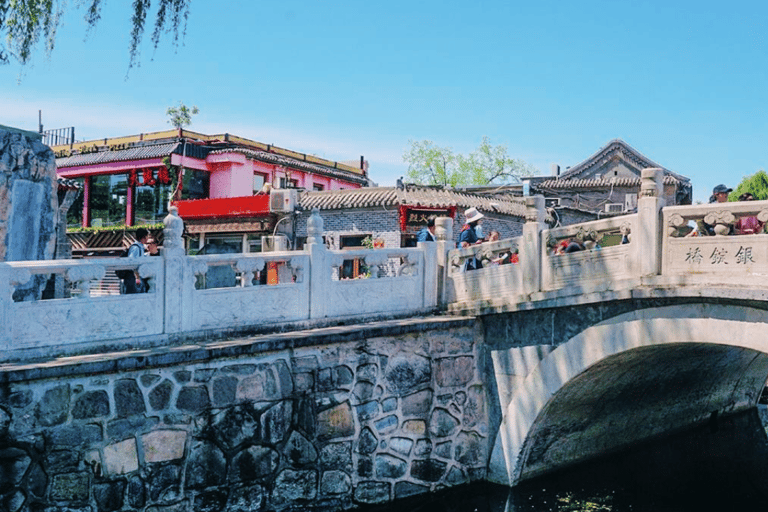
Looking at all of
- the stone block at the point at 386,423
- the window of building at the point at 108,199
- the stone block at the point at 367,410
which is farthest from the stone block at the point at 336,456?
the window of building at the point at 108,199

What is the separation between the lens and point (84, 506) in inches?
242

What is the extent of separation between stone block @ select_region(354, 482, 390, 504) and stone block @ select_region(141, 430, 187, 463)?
2.20 m

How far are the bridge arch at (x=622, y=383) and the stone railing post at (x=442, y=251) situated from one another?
1.52 metres

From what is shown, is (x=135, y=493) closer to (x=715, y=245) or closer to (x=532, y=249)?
(x=532, y=249)

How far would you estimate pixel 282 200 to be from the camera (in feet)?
58.0

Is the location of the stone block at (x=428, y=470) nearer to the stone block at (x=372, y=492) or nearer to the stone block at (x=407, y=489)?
the stone block at (x=407, y=489)

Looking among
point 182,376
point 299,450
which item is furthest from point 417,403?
point 182,376

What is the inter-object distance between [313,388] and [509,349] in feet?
8.29

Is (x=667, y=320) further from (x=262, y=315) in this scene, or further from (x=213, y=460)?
(x=213, y=460)

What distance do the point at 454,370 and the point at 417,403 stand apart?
0.63 meters

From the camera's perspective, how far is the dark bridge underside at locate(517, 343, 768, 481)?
876cm

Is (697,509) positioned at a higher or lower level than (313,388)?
lower

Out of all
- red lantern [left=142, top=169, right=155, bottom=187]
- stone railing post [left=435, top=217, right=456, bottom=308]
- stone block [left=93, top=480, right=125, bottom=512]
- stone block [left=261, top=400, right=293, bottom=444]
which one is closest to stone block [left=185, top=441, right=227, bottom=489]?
stone block [left=261, top=400, right=293, bottom=444]

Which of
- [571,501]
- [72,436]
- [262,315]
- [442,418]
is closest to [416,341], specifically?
[442,418]
